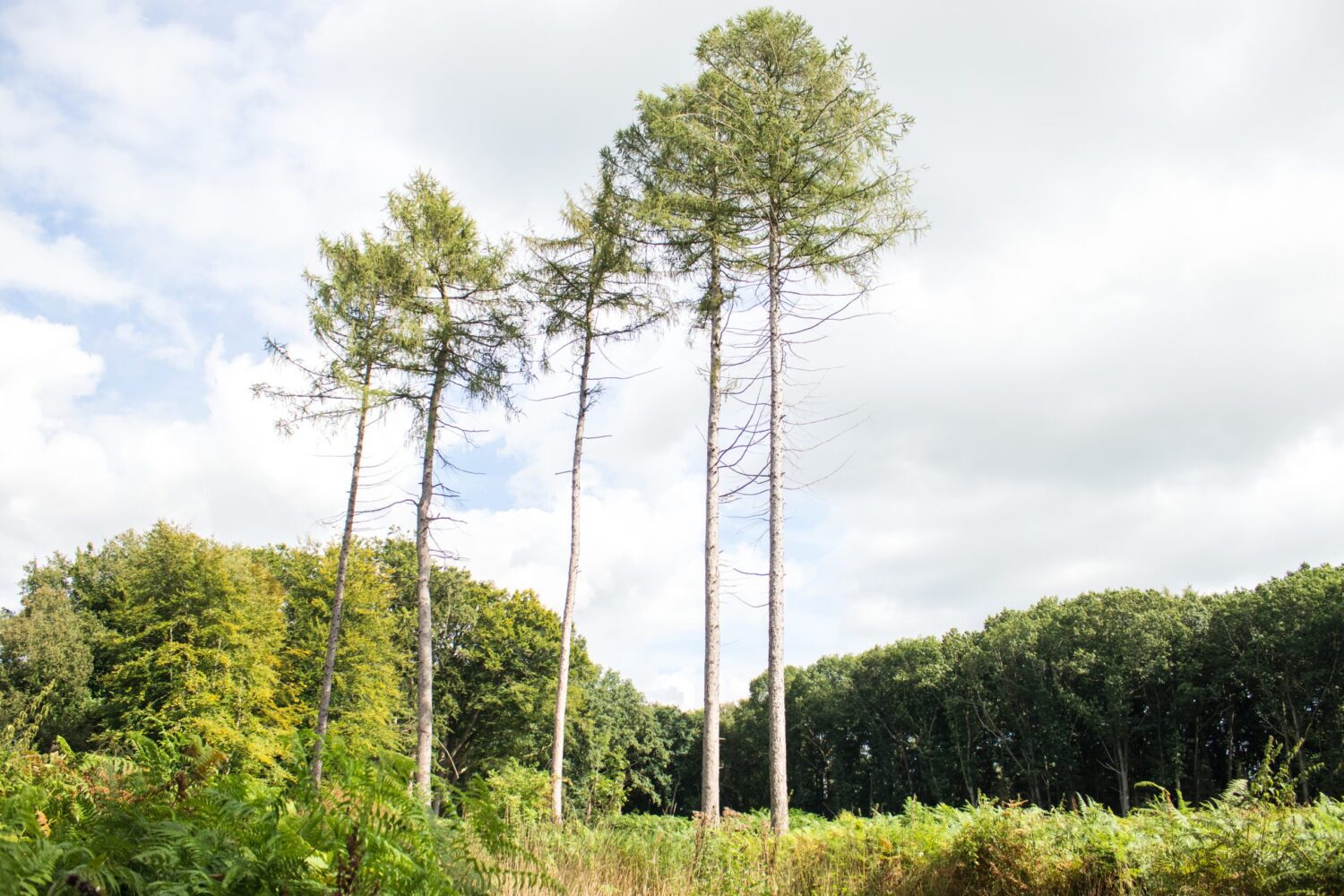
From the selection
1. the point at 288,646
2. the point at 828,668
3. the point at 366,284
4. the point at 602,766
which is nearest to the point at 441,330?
the point at 366,284

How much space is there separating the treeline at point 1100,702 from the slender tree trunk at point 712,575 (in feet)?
53.0

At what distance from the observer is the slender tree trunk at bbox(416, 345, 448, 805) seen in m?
12.5

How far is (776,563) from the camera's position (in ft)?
31.4

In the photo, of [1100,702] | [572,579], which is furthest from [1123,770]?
[572,579]

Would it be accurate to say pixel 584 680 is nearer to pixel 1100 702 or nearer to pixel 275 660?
pixel 275 660

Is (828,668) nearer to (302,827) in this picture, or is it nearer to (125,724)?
(125,724)

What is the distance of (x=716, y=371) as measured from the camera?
36.5 ft

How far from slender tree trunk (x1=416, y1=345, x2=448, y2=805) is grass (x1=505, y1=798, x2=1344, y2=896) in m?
6.18

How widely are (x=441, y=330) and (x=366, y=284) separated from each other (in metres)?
1.86

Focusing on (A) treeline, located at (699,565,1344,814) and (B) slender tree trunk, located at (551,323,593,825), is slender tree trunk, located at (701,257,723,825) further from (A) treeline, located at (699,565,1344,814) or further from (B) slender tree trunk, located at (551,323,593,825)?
(A) treeline, located at (699,565,1344,814)

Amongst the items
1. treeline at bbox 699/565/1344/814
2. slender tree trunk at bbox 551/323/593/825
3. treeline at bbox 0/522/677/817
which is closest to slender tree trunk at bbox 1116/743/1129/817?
treeline at bbox 699/565/1344/814

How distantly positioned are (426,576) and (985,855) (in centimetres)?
1031

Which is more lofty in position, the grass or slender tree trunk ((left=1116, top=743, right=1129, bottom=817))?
the grass

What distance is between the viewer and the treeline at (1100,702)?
68.4 ft
